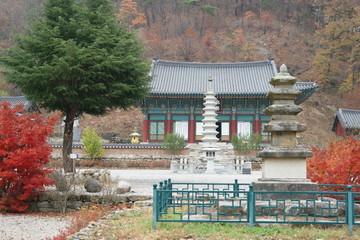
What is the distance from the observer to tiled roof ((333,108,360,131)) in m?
35.8

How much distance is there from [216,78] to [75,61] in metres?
22.1

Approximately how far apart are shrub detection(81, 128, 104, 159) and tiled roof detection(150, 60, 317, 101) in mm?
6214

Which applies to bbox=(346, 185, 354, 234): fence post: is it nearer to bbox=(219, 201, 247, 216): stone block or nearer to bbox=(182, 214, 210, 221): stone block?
bbox=(219, 201, 247, 216): stone block

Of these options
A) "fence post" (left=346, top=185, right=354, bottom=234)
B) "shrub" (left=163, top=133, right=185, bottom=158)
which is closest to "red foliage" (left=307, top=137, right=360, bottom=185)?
"fence post" (left=346, top=185, right=354, bottom=234)

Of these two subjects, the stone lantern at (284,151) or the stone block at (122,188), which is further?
the stone block at (122,188)

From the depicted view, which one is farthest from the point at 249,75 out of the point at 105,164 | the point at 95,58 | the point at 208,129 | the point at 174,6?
the point at 174,6

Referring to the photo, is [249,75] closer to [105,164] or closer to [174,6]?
[105,164]

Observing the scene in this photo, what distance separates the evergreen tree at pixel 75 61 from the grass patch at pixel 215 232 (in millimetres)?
9319

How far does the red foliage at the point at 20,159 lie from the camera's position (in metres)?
12.5

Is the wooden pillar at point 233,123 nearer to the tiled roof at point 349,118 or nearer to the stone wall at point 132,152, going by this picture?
the stone wall at point 132,152

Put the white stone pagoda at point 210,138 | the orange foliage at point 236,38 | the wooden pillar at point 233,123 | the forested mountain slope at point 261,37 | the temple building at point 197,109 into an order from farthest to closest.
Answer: the orange foliage at point 236,38
the forested mountain slope at point 261,37
the wooden pillar at point 233,123
the temple building at point 197,109
the white stone pagoda at point 210,138

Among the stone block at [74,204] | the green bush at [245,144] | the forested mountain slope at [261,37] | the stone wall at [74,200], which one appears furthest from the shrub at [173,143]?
the stone block at [74,204]

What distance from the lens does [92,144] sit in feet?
96.7

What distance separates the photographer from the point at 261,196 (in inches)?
368
